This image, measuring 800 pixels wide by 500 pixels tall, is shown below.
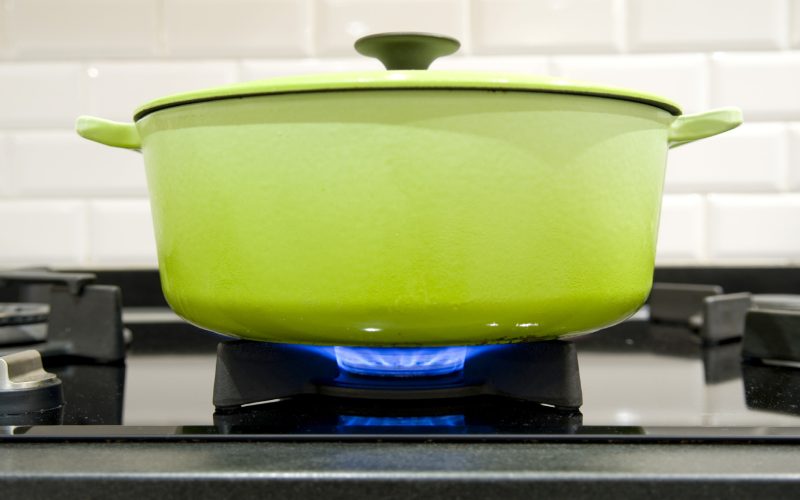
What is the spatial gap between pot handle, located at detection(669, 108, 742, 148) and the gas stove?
162 mm

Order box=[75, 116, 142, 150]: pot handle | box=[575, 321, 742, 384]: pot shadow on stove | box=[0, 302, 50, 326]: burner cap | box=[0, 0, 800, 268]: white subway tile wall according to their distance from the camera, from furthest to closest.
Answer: box=[0, 0, 800, 268]: white subway tile wall → box=[0, 302, 50, 326]: burner cap → box=[575, 321, 742, 384]: pot shadow on stove → box=[75, 116, 142, 150]: pot handle

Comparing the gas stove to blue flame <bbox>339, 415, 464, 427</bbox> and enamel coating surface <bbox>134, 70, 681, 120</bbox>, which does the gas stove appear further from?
enamel coating surface <bbox>134, 70, 681, 120</bbox>

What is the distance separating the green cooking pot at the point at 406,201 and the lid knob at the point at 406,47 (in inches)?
4.0

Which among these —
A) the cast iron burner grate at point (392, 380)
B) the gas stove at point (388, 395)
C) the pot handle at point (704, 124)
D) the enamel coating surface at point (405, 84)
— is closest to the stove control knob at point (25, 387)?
the gas stove at point (388, 395)

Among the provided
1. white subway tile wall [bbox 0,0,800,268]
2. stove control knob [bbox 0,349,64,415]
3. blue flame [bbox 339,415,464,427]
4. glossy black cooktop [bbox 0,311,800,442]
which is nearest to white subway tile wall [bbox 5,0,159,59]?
white subway tile wall [bbox 0,0,800,268]

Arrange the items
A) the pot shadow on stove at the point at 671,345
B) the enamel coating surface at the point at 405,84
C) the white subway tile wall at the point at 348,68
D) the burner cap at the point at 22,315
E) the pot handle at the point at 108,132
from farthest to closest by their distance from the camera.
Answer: the white subway tile wall at the point at 348,68, the burner cap at the point at 22,315, the pot shadow on stove at the point at 671,345, the pot handle at the point at 108,132, the enamel coating surface at the point at 405,84

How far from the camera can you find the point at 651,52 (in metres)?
1.02

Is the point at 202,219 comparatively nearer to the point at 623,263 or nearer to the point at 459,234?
the point at 459,234

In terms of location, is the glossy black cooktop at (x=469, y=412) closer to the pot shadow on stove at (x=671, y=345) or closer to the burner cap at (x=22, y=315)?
the pot shadow on stove at (x=671, y=345)

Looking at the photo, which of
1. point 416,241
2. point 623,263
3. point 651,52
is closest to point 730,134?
point 651,52

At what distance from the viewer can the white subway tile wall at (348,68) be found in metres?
1.01

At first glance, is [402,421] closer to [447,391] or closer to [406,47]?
[447,391]

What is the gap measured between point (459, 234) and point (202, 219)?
0.52ft

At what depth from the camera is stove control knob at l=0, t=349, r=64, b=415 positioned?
468 mm
